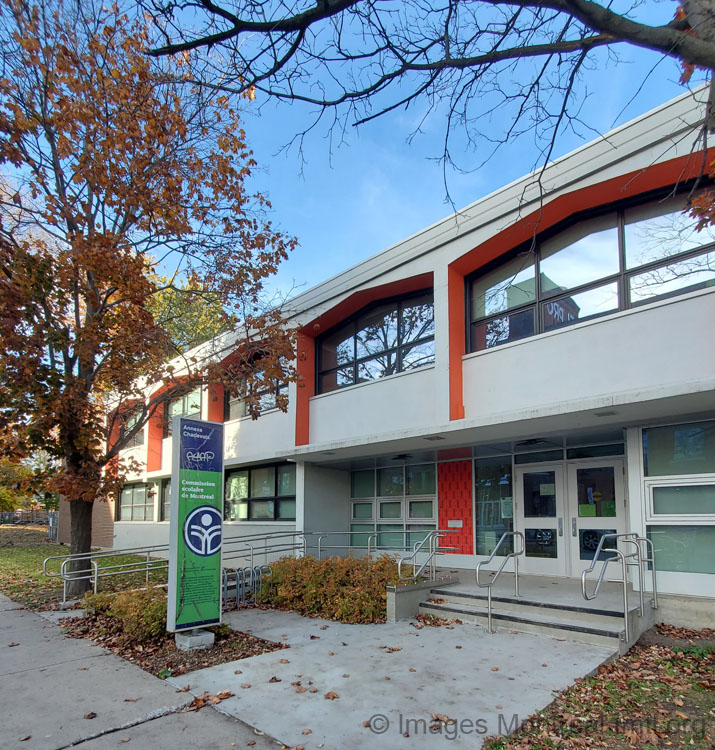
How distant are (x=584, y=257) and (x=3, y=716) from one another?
381 inches

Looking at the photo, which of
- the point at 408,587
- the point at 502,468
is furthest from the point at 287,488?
the point at 408,587

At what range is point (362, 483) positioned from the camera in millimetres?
14781

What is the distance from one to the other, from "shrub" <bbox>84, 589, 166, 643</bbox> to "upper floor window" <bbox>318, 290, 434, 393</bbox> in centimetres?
667

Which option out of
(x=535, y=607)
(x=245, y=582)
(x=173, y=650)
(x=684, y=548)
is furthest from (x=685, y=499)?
(x=245, y=582)

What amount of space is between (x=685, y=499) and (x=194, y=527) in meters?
6.67

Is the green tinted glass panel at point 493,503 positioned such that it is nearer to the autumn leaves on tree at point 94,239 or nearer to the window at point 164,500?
the autumn leaves on tree at point 94,239

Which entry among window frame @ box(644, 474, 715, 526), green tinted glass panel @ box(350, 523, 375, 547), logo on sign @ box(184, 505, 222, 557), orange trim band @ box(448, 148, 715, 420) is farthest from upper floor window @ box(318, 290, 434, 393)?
logo on sign @ box(184, 505, 222, 557)

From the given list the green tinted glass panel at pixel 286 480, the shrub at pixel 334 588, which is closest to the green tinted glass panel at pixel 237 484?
the green tinted glass panel at pixel 286 480

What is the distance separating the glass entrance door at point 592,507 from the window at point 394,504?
11.3 ft

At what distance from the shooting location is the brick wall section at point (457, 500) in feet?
40.1

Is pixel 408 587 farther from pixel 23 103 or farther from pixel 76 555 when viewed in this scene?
pixel 23 103

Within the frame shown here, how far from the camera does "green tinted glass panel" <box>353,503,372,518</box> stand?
14516mm

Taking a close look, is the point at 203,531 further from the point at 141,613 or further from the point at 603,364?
the point at 603,364

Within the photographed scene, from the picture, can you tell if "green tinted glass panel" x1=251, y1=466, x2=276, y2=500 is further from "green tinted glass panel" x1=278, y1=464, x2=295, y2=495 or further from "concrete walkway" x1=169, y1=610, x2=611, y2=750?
"concrete walkway" x1=169, y1=610, x2=611, y2=750
